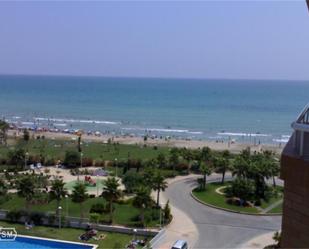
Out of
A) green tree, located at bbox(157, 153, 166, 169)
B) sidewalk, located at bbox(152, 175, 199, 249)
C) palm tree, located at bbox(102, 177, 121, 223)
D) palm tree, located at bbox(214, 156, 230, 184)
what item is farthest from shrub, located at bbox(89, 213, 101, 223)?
green tree, located at bbox(157, 153, 166, 169)

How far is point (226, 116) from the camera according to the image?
117250 mm

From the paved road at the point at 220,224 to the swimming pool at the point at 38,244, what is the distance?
641 centimetres

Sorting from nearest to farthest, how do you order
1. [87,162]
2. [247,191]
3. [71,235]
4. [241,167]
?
1. [71,235]
2. [247,191]
3. [241,167]
4. [87,162]

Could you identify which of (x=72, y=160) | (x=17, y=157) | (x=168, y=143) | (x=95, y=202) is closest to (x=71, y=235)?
(x=95, y=202)

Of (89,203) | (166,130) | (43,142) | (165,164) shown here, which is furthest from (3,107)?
(89,203)

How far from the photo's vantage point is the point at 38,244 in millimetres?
26094

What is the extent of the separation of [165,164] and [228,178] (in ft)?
21.8

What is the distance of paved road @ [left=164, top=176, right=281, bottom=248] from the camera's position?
2673cm

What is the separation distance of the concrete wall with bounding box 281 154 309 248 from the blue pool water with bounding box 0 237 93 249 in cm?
2104

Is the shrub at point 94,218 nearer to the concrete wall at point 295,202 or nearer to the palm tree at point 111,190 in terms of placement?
the palm tree at point 111,190

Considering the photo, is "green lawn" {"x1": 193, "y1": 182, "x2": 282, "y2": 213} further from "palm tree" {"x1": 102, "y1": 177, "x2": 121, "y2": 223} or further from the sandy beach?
the sandy beach

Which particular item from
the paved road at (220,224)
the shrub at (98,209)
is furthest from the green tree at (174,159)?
the shrub at (98,209)

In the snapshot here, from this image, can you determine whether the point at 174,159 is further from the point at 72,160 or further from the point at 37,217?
the point at 37,217

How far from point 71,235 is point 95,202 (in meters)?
6.54
